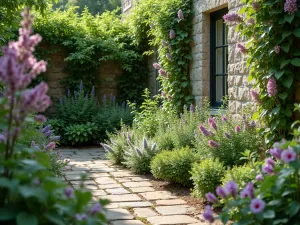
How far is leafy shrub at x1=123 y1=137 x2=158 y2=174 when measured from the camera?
5.30 metres

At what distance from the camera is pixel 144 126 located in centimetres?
682

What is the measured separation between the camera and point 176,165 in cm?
443

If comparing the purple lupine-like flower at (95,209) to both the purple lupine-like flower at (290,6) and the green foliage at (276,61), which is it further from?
the purple lupine-like flower at (290,6)

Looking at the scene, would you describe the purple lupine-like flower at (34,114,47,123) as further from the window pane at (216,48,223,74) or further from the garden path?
the window pane at (216,48,223,74)

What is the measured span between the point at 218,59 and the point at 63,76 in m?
4.49

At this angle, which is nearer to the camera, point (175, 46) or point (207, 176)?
point (207, 176)

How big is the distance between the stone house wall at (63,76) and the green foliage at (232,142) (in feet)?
18.3

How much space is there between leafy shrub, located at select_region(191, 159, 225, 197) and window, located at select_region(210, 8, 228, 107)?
8.33ft

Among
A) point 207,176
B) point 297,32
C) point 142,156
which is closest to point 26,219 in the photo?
point 207,176

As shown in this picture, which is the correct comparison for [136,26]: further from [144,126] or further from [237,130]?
[237,130]

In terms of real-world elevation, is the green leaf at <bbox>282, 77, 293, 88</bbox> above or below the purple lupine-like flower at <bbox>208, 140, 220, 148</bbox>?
above

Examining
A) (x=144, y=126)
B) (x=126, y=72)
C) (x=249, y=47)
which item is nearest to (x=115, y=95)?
(x=126, y=72)

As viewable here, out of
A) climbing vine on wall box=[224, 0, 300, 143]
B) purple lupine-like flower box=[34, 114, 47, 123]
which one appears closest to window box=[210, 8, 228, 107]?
climbing vine on wall box=[224, 0, 300, 143]

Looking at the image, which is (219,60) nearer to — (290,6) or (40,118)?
(290,6)
